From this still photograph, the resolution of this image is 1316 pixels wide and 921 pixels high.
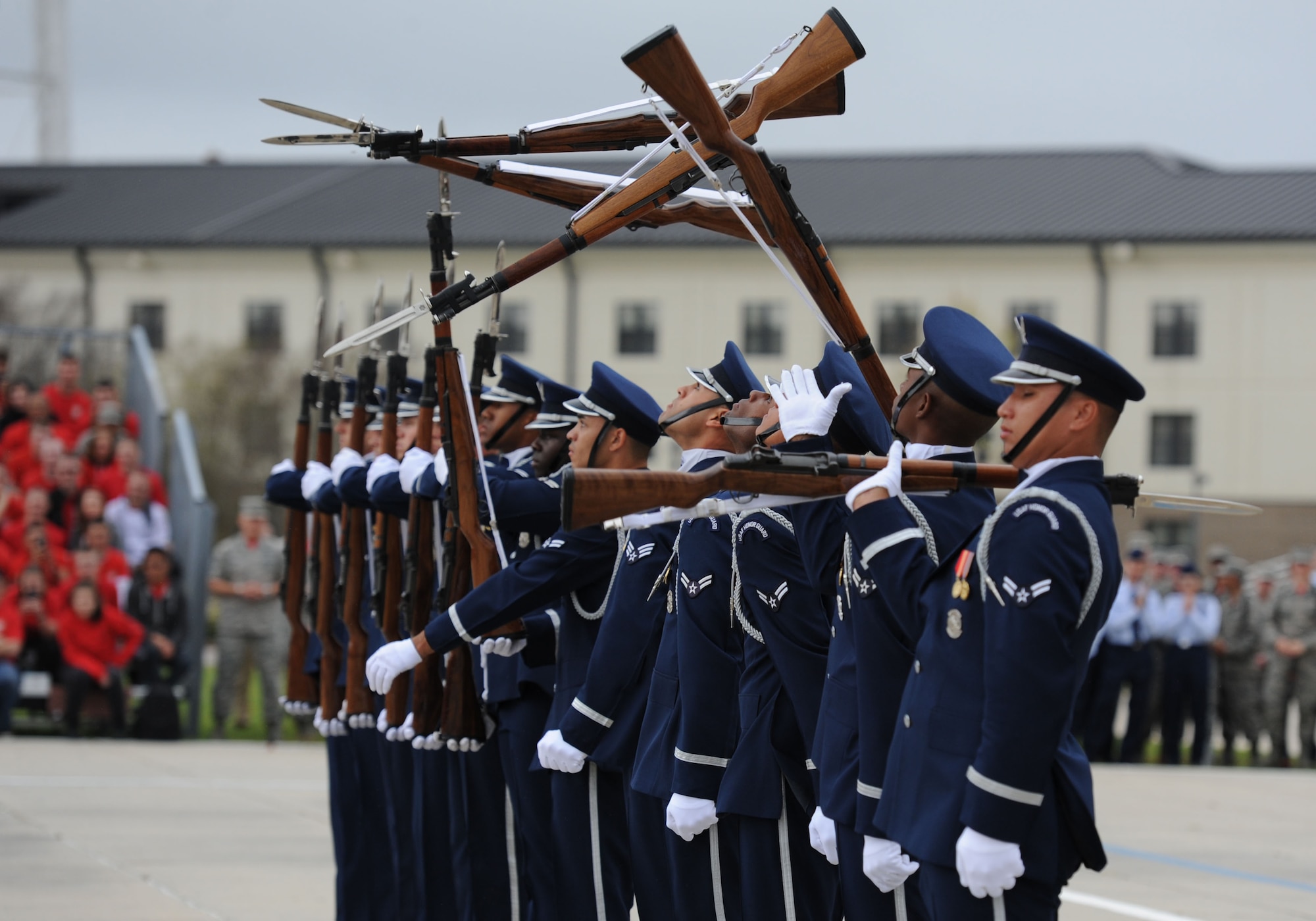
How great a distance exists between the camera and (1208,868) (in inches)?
360

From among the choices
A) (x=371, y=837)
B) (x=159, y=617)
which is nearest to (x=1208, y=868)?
(x=371, y=837)

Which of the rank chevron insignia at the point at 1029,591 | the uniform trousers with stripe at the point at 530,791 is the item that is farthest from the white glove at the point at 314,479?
the rank chevron insignia at the point at 1029,591

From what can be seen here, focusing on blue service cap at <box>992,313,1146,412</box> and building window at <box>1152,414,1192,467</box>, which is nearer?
blue service cap at <box>992,313,1146,412</box>

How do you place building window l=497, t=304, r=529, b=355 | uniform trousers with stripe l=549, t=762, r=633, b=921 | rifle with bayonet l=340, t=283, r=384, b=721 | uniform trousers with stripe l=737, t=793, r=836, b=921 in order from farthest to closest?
building window l=497, t=304, r=529, b=355 < rifle with bayonet l=340, t=283, r=384, b=721 < uniform trousers with stripe l=549, t=762, r=633, b=921 < uniform trousers with stripe l=737, t=793, r=836, b=921

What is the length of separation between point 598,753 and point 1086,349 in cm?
231

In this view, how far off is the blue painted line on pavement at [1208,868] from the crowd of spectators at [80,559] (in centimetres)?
750

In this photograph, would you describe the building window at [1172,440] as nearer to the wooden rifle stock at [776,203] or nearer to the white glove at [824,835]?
the wooden rifle stock at [776,203]

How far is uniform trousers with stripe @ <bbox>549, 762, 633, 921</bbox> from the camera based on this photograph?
214 inches

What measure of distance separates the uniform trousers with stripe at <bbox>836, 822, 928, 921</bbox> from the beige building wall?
30564 mm

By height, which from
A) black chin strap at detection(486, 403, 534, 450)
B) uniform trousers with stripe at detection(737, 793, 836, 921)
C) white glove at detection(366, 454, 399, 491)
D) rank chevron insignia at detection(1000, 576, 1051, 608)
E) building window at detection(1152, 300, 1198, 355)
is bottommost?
uniform trousers with stripe at detection(737, 793, 836, 921)

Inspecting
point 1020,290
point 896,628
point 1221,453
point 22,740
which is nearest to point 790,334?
point 1020,290

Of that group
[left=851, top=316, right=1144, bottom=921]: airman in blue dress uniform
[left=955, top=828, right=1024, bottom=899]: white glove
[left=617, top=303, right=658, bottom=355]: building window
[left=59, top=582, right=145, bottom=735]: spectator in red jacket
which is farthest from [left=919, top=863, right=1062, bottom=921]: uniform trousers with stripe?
[left=617, top=303, right=658, bottom=355]: building window

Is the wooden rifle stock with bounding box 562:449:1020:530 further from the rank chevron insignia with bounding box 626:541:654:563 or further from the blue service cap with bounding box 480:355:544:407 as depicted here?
the blue service cap with bounding box 480:355:544:407

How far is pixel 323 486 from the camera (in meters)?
7.02
